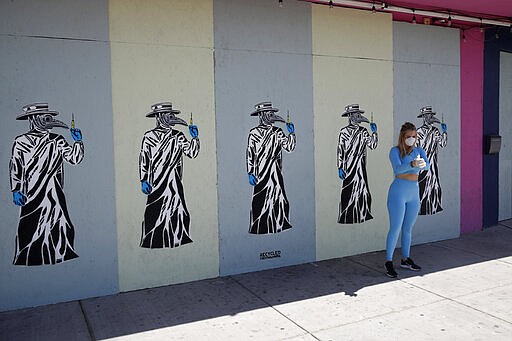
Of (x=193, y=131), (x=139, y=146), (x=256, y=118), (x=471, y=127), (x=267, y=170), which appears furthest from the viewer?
(x=471, y=127)

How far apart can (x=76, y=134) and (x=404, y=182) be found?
387 cm

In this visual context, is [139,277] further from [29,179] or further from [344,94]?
[344,94]

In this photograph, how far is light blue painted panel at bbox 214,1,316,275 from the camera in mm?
5895

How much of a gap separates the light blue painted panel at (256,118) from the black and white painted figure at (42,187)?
179 cm

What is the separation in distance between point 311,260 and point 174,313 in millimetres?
2432

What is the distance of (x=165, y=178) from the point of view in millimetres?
5605

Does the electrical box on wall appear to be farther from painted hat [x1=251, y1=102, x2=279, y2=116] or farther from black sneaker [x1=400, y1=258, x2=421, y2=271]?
painted hat [x1=251, y1=102, x2=279, y2=116]

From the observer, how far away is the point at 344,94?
22.2 ft

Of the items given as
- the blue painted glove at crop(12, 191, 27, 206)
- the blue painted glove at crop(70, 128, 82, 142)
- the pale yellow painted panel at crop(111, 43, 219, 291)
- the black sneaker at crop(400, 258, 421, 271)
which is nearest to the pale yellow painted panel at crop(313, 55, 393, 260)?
the black sneaker at crop(400, 258, 421, 271)

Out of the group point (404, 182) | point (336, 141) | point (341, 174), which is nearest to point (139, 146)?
point (336, 141)

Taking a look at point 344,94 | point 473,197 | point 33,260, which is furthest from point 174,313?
point 473,197

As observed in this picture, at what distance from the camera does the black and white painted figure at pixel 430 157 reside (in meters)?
7.57

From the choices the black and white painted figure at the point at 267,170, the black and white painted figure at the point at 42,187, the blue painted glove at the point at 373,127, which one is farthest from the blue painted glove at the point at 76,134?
the blue painted glove at the point at 373,127

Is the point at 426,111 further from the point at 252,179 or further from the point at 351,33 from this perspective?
the point at 252,179
